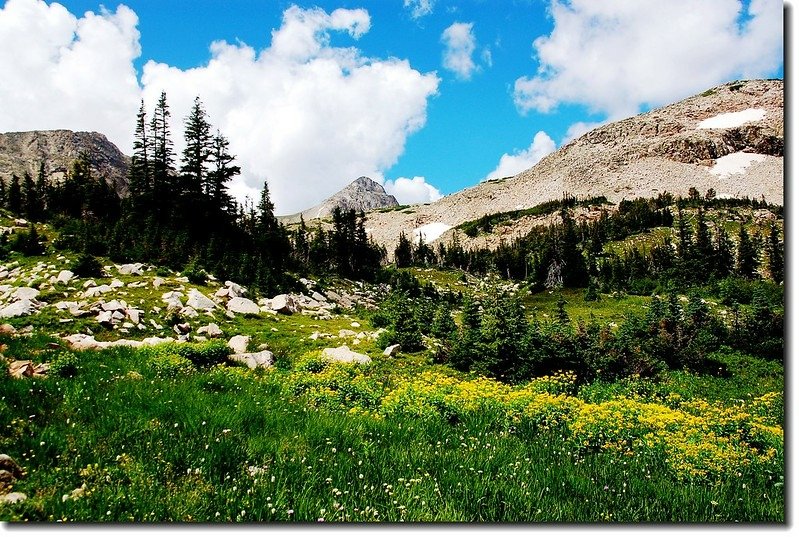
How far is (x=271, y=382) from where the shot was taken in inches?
390

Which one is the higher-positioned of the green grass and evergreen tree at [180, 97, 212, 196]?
evergreen tree at [180, 97, 212, 196]

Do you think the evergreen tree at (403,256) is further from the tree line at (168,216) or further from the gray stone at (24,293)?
the gray stone at (24,293)

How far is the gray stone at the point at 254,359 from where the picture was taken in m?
12.3

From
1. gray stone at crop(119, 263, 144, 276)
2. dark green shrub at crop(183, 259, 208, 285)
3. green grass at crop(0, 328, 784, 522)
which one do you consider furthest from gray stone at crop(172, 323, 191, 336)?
gray stone at crop(119, 263, 144, 276)

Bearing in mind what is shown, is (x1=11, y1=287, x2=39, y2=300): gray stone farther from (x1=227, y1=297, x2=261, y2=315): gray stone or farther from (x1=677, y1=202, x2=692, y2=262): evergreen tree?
(x1=677, y1=202, x2=692, y2=262): evergreen tree

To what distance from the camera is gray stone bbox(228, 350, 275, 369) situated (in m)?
12.3

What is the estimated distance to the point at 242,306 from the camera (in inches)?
794

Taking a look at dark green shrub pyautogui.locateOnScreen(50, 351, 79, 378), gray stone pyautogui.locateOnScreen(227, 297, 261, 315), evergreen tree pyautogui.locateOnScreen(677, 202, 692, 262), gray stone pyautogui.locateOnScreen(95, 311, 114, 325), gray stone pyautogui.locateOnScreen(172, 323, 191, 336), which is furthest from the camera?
evergreen tree pyautogui.locateOnScreen(677, 202, 692, 262)

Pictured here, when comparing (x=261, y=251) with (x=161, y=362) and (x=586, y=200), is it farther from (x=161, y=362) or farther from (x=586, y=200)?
(x=586, y=200)

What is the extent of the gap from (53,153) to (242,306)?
211 metres

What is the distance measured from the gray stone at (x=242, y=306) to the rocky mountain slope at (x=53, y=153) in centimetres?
17014

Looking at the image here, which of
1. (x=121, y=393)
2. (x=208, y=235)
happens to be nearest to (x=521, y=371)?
(x=121, y=393)

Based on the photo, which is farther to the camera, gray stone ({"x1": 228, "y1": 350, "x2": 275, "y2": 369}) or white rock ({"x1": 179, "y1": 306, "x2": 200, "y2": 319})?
white rock ({"x1": 179, "y1": 306, "x2": 200, "y2": 319})

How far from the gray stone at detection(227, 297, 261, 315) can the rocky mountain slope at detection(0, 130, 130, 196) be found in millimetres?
170143
